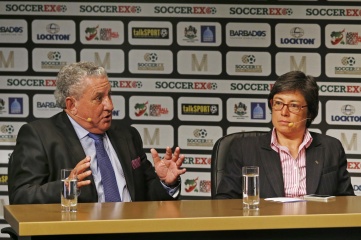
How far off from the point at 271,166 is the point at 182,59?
89.5 inches

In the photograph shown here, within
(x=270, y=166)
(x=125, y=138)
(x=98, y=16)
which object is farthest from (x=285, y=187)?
(x=98, y=16)

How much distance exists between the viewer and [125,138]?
491cm

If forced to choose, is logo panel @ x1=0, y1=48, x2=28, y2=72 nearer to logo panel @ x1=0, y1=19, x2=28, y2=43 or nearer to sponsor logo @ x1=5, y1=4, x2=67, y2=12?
logo panel @ x1=0, y1=19, x2=28, y2=43

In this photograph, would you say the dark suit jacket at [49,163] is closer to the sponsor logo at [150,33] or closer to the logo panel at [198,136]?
the logo panel at [198,136]

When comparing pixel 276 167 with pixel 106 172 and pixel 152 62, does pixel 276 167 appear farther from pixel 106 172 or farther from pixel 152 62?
pixel 152 62

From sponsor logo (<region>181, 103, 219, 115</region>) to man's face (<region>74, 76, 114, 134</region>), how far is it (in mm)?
2066

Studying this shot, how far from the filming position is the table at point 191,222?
337 centimetres

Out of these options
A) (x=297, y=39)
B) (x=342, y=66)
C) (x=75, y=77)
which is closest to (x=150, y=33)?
(x=297, y=39)

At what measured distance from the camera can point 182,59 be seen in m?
6.78

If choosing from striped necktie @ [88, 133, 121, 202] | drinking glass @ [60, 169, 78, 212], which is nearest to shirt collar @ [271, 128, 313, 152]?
striped necktie @ [88, 133, 121, 202]

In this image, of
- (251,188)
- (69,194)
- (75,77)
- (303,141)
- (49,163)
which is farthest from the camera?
(303,141)

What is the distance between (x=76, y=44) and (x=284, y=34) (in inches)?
68.9

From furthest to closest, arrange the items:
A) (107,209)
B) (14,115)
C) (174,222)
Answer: (14,115) → (107,209) → (174,222)

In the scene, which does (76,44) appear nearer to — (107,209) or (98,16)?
(98,16)
